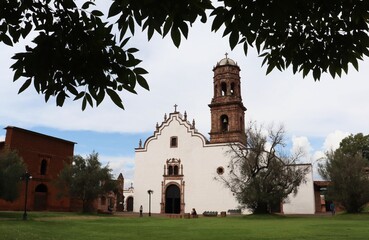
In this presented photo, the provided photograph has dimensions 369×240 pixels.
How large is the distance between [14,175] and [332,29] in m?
29.1

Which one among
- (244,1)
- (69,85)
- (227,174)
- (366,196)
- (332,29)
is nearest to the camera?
(244,1)

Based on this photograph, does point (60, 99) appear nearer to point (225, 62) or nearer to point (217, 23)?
point (217, 23)

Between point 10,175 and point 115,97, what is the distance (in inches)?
1110

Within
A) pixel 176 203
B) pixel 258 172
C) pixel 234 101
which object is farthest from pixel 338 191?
pixel 176 203

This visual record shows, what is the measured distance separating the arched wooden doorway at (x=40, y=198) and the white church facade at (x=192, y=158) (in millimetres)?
11497

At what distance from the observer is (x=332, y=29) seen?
4648 mm

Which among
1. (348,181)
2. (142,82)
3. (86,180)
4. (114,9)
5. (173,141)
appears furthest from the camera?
(173,141)

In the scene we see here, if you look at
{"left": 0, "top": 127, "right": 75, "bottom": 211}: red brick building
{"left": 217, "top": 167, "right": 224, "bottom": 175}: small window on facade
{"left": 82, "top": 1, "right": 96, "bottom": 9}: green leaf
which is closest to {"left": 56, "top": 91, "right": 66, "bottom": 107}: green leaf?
{"left": 82, "top": 1, "right": 96, "bottom": 9}: green leaf

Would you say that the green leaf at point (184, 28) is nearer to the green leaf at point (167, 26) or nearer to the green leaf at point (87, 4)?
the green leaf at point (167, 26)

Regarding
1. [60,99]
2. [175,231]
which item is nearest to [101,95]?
[60,99]

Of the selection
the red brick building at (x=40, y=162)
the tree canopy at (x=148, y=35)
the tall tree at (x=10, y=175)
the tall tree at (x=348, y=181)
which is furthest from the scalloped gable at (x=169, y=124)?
the tree canopy at (x=148, y=35)

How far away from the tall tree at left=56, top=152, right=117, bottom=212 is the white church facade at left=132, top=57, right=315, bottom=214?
261 inches

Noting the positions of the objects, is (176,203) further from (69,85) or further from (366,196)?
(69,85)

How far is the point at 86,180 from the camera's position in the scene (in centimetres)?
3922
